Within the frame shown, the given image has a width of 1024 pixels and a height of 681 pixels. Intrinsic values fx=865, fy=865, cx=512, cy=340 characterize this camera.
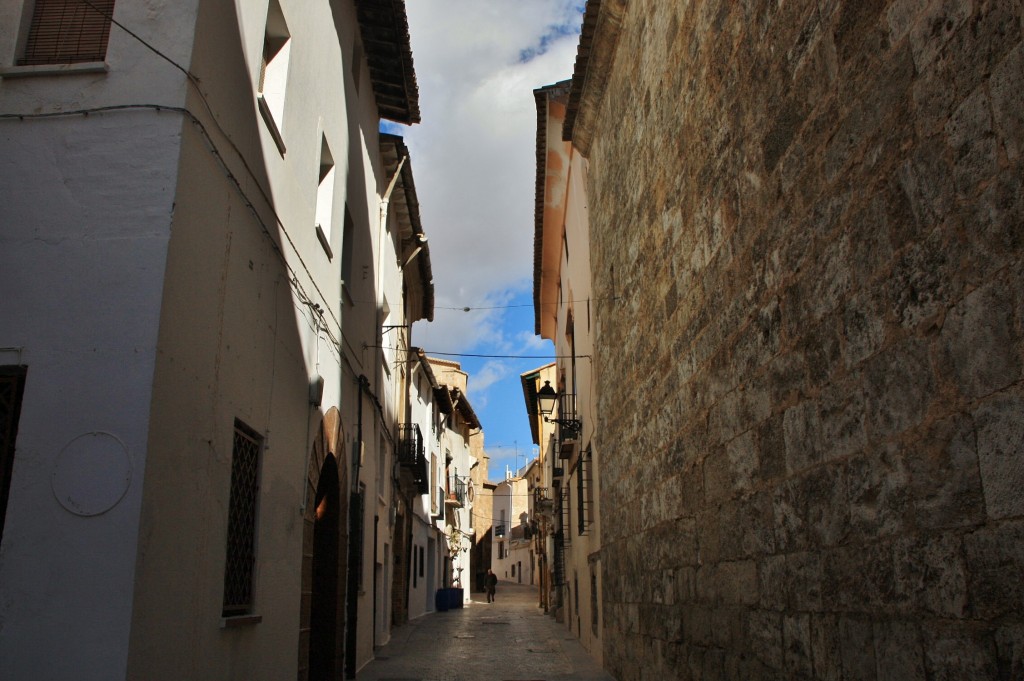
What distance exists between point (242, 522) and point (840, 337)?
4.03 metres

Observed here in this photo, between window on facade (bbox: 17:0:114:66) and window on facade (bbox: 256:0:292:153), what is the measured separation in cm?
159

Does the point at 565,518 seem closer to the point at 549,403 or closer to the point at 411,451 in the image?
the point at 411,451

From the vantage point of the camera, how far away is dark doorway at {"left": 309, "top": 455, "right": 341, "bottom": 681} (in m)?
8.85

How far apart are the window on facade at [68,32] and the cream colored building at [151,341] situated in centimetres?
1

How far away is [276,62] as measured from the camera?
6.67m

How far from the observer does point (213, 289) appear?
4.95 meters

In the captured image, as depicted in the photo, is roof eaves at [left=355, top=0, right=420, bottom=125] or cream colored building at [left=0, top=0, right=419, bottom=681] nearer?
cream colored building at [left=0, top=0, right=419, bottom=681]

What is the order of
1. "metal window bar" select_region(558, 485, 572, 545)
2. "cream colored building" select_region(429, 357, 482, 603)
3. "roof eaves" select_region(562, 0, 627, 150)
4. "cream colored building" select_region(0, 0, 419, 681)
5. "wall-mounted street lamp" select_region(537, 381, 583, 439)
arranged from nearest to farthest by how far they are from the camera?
"cream colored building" select_region(0, 0, 419, 681) → "roof eaves" select_region(562, 0, 627, 150) → "wall-mounted street lamp" select_region(537, 381, 583, 439) → "metal window bar" select_region(558, 485, 572, 545) → "cream colored building" select_region(429, 357, 482, 603)

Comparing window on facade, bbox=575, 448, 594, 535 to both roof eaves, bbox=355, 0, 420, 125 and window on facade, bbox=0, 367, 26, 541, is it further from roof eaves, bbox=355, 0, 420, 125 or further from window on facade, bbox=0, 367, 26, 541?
window on facade, bbox=0, 367, 26, 541

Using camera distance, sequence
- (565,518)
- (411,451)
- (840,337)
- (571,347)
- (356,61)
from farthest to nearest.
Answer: (565,518) < (411,451) < (571,347) < (356,61) < (840,337)

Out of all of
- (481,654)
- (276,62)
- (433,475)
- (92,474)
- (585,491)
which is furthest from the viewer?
(433,475)

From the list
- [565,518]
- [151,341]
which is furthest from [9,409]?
[565,518]

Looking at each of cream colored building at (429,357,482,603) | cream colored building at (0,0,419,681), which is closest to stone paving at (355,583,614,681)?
cream colored building at (0,0,419,681)

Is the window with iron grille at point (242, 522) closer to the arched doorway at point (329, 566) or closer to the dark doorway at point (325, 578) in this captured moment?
the arched doorway at point (329, 566)
